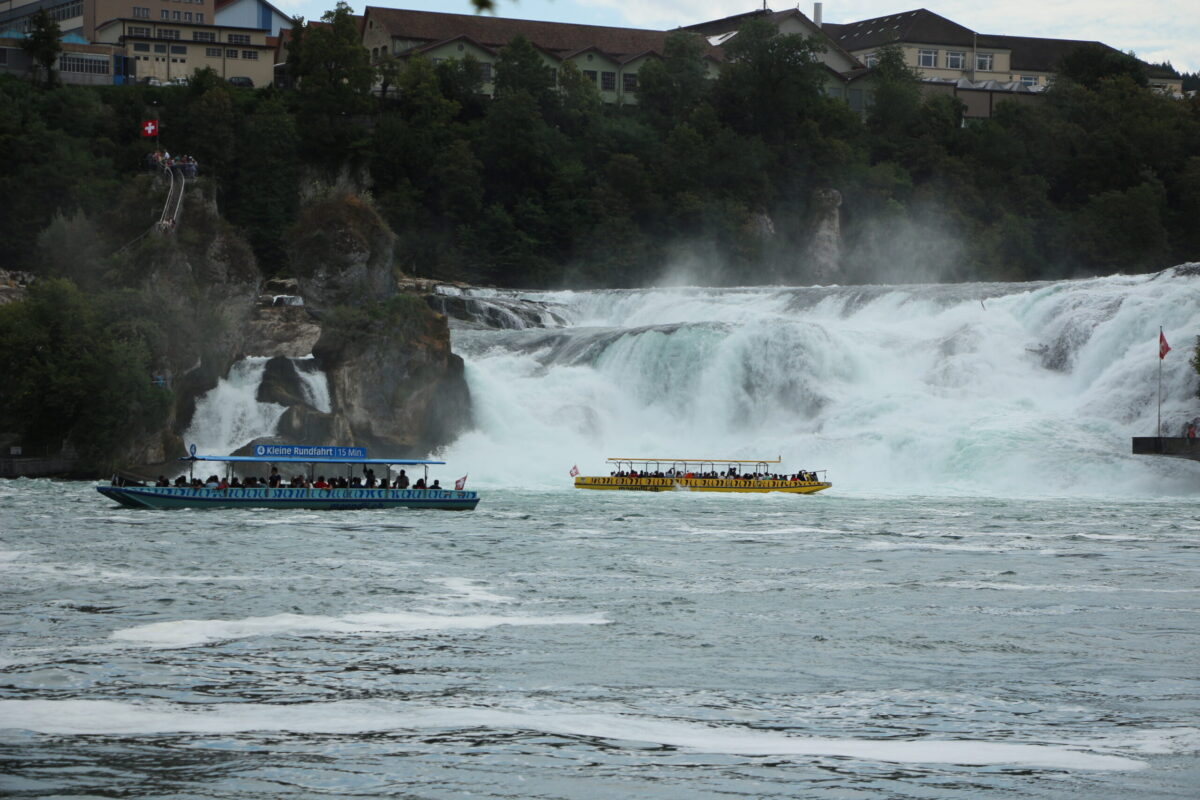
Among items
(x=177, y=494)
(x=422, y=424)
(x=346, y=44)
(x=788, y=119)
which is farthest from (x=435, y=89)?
(x=177, y=494)

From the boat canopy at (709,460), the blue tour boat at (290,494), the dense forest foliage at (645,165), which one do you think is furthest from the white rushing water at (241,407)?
the dense forest foliage at (645,165)

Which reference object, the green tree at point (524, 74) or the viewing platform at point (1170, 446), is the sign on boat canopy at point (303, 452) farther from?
the green tree at point (524, 74)

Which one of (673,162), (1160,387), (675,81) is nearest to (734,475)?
(1160,387)

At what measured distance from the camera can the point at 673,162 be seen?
111 metres

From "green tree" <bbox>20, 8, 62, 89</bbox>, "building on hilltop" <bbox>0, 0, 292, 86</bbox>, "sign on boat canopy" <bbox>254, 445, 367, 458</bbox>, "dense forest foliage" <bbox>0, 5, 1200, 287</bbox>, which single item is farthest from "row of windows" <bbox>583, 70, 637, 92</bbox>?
"sign on boat canopy" <bbox>254, 445, 367, 458</bbox>

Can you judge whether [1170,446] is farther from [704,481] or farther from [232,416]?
[232,416]

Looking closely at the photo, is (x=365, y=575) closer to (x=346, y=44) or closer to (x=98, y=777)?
(x=98, y=777)

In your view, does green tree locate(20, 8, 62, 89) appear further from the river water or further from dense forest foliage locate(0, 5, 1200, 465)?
the river water

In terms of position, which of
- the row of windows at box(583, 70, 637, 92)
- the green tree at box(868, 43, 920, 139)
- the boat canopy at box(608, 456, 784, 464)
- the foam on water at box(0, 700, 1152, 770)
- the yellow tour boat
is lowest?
the foam on water at box(0, 700, 1152, 770)

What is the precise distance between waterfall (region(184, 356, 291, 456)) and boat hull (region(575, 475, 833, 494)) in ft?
50.9

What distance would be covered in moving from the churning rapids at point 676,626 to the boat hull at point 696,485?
169 cm

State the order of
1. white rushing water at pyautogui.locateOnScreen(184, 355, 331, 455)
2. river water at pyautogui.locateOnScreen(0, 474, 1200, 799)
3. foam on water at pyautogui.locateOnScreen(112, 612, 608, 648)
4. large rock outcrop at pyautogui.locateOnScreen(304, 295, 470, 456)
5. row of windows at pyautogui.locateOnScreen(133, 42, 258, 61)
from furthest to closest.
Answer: row of windows at pyautogui.locateOnScreen(133, 42, 258, 61) < large rock outcrop at pyautogui.locateOnScreen(304, 295, 470, 456) < white rushing water at pyautogui.locateOnScreen(184, 355, 331, 455) < foam on water at pyautogui.locateOnScreen(112, 612, 608, 648) < river water at pyautogui.locateOnScreen(0, 474, 1200, 799)

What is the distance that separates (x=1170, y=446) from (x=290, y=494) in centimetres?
3252

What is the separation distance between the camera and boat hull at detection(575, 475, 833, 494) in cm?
6100
